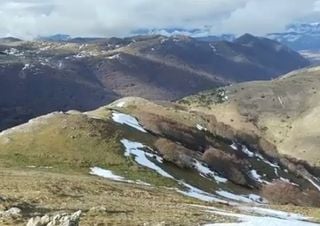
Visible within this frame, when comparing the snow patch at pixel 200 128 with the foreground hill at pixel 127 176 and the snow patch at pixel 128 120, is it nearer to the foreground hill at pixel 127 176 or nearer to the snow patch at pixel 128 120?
the foreground hill at pixel 127 176

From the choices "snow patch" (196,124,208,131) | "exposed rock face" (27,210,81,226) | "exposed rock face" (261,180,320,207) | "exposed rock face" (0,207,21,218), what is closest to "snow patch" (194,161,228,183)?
"exposed rock face" (261,180,320,207)

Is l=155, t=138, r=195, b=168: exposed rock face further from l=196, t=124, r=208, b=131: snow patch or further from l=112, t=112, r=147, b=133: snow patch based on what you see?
l=196, t=124, r=208, b=131: snow patch

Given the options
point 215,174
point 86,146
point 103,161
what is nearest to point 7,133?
point 86,146

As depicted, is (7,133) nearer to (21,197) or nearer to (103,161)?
(103,161)

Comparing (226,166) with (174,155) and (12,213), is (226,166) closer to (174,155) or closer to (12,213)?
(174,155)

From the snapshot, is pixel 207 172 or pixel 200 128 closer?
pixel 207 172

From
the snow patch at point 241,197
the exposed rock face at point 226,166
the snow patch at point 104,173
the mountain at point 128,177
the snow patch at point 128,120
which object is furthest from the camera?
the snow patch at point 128,120

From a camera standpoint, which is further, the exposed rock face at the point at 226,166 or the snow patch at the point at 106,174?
the exposed rock face at the point at 226,166

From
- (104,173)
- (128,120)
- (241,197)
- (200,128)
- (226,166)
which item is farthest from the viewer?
(200,128)

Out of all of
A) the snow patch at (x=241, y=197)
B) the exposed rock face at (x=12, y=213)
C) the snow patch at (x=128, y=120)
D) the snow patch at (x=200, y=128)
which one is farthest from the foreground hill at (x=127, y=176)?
the snow patch at (x=200, y=128)

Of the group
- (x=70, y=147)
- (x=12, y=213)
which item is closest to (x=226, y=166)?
(x=70, y=147)
